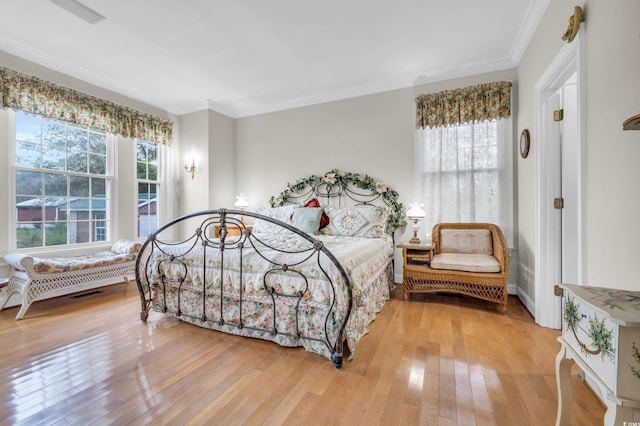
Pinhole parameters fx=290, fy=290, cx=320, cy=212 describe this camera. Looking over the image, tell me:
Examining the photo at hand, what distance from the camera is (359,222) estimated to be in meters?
3.53

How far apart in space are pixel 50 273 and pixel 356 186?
11.9 feet

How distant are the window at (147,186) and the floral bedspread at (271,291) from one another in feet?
7.07

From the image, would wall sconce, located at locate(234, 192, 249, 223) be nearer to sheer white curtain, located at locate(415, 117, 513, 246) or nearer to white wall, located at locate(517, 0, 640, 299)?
sheer white curtain, located at locate(415, 117, 513, 246)

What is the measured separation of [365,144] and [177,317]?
3.14 metres

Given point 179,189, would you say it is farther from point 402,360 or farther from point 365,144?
point 402,360

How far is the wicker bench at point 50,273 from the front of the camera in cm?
280

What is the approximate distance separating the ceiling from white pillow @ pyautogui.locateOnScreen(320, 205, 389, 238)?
1.78 meters

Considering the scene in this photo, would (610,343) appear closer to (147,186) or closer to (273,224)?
(273,224)

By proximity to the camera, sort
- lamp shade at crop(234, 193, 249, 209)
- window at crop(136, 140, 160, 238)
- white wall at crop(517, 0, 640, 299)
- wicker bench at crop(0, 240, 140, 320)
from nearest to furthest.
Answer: white wall at crop(517, 0, 640, 299), wicker bench at crop(0, 240, 140, 320), window at crop(136, 140, 160, 238), lamp shade at crop(234, 193, 249, 209)

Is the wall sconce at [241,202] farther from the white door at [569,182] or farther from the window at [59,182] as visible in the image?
the white door at [569,182]

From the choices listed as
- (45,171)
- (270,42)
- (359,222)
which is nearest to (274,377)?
(359,222)

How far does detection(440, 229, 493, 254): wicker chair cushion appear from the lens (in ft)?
11.0

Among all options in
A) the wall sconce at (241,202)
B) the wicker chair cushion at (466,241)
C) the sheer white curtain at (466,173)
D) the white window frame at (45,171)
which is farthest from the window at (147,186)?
the wicker chair cushion at (466,241)

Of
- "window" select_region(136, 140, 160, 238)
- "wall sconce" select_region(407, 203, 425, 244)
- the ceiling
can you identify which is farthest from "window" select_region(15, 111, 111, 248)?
"wall sconce" select_region(407, 203, 425, 244)
